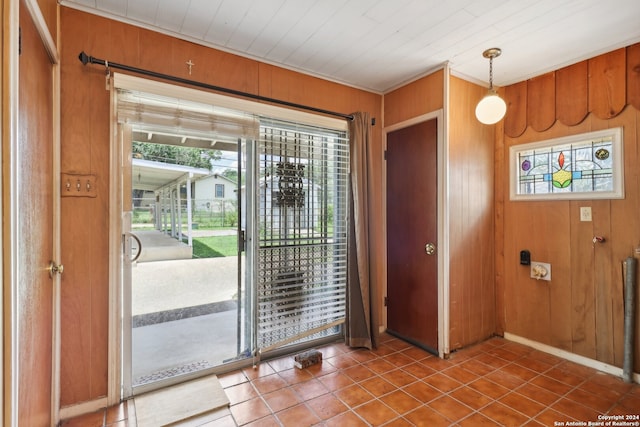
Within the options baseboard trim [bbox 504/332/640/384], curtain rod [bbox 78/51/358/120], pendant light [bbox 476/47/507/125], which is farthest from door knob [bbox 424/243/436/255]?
curtain rod [bbox 78/51/358/120]

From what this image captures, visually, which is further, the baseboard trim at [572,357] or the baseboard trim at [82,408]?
the baseboard trim at [572,357]

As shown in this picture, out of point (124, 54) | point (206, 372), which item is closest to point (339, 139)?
point (124, 54)

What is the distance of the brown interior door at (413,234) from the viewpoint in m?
2.75

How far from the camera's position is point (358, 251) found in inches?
111

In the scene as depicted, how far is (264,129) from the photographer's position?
252 cm

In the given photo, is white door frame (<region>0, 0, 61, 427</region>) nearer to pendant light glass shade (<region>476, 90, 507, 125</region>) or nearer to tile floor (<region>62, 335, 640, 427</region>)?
tile floor (<region>62, 335, 640, 427</region>)

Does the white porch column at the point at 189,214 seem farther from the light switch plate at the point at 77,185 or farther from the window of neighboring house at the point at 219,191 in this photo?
the light switch plate at the point at 77,185

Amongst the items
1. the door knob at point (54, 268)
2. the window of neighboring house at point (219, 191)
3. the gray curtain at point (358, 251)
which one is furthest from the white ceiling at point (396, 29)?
the door knob at point (54, 268)

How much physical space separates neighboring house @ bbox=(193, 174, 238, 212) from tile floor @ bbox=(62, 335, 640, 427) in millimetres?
1318

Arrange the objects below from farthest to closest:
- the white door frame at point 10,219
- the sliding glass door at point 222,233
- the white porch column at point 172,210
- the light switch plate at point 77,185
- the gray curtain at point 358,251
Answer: the gray curtain at point 358,251
the white porch column at point 172,210
the sliding glass door at point 222,233
the light switch plate at point 77,185
the white door frame at point 10,219

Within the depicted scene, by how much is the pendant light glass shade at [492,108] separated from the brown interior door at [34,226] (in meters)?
2.75

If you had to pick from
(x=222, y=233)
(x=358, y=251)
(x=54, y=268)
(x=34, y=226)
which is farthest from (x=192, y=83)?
(x=358, y=251)

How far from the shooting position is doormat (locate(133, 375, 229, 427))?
1.88 m

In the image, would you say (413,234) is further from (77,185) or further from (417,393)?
(77,185)
